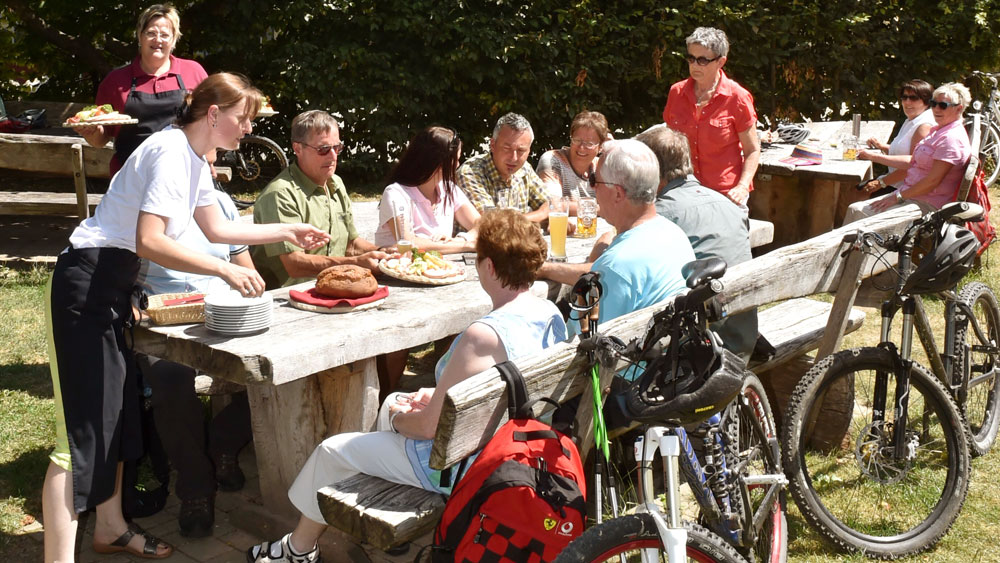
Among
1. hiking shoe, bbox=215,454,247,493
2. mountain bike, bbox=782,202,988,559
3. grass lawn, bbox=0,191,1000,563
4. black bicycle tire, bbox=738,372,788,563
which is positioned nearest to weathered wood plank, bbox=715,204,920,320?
mountain bike, bbox=782,202,988,559

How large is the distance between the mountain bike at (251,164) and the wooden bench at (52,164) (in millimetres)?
1520

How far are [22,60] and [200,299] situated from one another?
844 cm

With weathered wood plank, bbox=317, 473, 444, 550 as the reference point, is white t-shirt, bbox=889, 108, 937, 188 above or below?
above

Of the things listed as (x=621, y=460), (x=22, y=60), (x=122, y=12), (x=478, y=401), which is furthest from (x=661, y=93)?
(x=478, y=401)

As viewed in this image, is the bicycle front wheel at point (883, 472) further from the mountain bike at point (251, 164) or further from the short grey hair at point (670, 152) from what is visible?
the mountain bike at point (251, 164)

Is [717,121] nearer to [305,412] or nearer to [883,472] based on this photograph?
[883,472]

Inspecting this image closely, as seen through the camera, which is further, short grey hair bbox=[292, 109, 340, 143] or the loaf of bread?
short grey hair bbox=[292, 109, 340, 143]

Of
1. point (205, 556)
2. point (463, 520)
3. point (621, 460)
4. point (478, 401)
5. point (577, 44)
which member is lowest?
point (205, 556)

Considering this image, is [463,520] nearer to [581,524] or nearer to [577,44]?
[581,524]

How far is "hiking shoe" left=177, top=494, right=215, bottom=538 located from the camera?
3883 mm

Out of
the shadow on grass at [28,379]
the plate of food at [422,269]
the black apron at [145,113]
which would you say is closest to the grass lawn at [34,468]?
the shadow on grass at [28,379]

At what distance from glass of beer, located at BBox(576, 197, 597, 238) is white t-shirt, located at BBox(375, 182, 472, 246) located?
0.59 m

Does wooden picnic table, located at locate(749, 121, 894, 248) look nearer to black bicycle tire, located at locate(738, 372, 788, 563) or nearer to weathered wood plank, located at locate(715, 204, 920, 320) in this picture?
weathered wood plank, located at locate(715, 204, 920, 320)

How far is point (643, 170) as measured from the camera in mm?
3607
